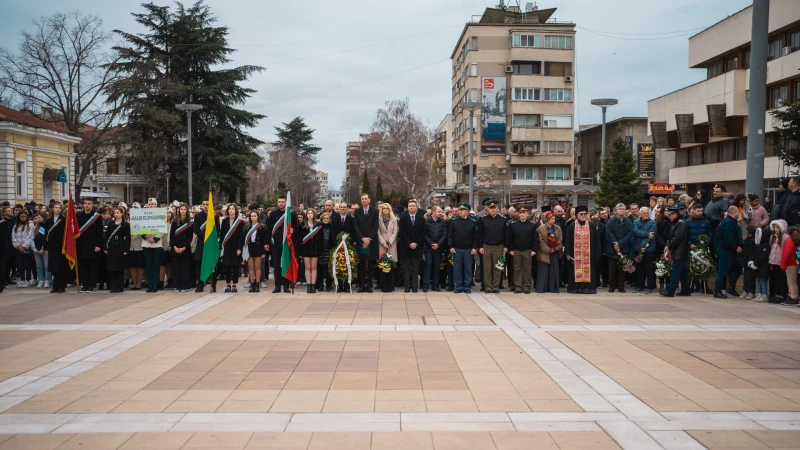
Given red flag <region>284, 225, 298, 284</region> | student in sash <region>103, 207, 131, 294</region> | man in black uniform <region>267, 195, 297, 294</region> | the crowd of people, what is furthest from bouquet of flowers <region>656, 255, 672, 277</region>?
student in sash <region>103, 207, 131, 294</region>

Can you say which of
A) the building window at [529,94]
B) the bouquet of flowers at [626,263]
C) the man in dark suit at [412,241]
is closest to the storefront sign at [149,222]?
the man in dark suit at [412,241]

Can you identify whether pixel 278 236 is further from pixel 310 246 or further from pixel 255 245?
pixel 310 246

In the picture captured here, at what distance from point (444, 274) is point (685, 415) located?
11076 mm

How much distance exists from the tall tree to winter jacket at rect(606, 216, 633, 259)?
A: 1303 inches

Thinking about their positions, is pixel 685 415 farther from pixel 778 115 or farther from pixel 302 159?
pixel 302 159

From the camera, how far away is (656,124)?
42438 mm

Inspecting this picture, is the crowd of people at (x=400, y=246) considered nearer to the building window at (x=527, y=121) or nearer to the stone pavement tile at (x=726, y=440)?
the stone pavement tile at (x=726, y=440)

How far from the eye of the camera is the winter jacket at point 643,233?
16047 millimetres

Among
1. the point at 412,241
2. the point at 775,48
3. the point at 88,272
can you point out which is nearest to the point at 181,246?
the point at 88,272

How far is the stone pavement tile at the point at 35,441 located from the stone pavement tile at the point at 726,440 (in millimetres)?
5331

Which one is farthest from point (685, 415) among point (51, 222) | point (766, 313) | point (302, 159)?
point (302, 159)

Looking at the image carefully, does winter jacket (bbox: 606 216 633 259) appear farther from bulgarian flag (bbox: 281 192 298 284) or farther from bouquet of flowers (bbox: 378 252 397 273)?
bulgarian flag (bbox: 281 192 298 284)

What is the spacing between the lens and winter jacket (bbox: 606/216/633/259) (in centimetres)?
1622

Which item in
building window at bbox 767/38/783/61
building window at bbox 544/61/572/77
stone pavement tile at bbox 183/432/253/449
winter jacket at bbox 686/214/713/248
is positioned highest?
building window at bbox 544/61/572/77
